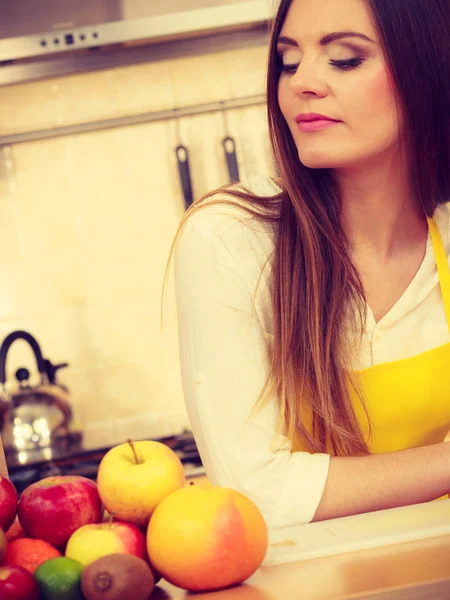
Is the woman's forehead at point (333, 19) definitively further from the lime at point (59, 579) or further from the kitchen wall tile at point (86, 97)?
the kitchen wall tile at point (86, 97)

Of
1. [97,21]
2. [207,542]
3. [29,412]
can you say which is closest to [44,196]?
[97,21]

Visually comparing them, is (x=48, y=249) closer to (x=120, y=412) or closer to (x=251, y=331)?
(x=120, y=412)

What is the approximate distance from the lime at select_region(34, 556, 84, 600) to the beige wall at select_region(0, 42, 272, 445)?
6.24 feet

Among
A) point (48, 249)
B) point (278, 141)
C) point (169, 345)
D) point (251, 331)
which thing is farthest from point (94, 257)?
point (251, 331)

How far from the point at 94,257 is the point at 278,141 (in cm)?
139

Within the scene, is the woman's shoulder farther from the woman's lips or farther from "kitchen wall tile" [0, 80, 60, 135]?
"kitchen wall tile" [0, 80, 60, 135]

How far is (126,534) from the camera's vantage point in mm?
618

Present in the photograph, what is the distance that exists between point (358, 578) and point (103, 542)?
181 mm

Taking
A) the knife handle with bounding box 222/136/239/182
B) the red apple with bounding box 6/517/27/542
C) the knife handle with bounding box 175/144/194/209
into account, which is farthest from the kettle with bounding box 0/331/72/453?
the red apple with bounding box 6/517/27/542

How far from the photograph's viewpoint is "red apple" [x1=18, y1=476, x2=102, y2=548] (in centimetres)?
63

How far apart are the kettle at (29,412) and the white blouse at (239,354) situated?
126 centimetres

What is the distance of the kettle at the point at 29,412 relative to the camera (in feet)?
7.23

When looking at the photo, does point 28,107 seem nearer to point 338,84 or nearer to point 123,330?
point 123,330

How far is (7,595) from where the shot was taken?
1.74ft
